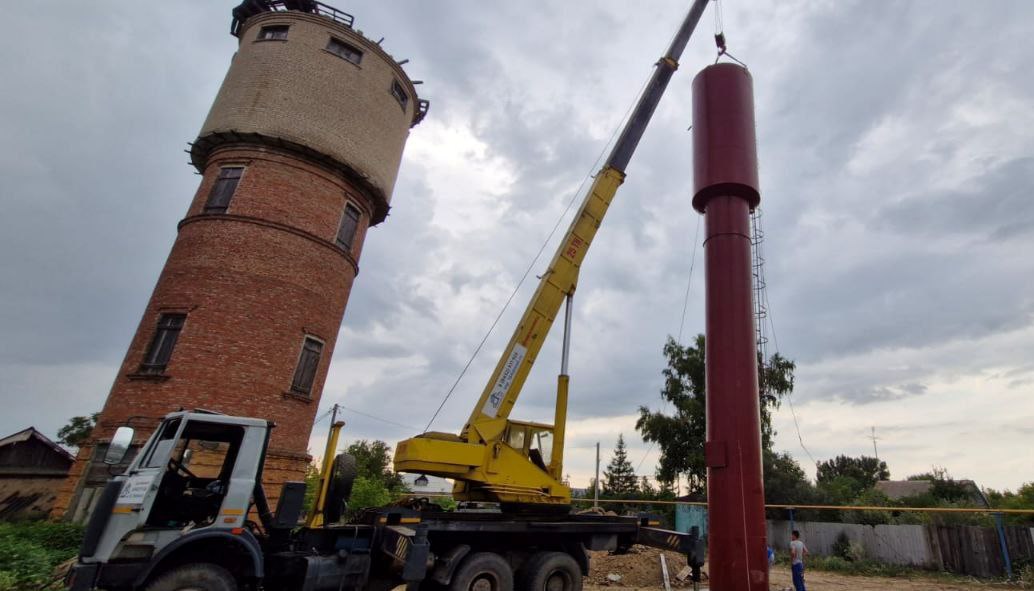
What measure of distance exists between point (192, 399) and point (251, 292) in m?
3.20

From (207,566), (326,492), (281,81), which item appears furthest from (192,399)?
(281,81)

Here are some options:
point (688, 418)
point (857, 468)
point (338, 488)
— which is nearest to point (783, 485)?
point (688, 418)

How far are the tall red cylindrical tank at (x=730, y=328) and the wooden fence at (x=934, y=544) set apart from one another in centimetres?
1339

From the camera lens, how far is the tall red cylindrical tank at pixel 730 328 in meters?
7.68

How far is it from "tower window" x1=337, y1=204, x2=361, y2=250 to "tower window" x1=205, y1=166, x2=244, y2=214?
327cm

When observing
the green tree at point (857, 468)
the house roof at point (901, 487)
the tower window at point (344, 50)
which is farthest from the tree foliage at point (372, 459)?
the green tree at point (857, 468)

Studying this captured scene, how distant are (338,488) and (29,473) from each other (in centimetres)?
1742

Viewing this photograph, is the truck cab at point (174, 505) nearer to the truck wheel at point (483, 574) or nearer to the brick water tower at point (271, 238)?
the truck wheel at point (483, 574)

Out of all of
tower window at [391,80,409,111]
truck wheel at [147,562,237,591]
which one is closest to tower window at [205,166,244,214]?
tower window at [391,80,409,111]

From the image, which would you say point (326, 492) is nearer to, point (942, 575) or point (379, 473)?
point (942, 575)

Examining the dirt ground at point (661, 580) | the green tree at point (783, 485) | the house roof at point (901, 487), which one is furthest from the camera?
the house roof at point (901, 487)

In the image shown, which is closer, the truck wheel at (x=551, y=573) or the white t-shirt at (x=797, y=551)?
the truck wheel at (x=551, y=573)

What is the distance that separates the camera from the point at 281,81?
17.2 m

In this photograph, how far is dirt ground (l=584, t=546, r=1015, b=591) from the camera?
13.5 meters
